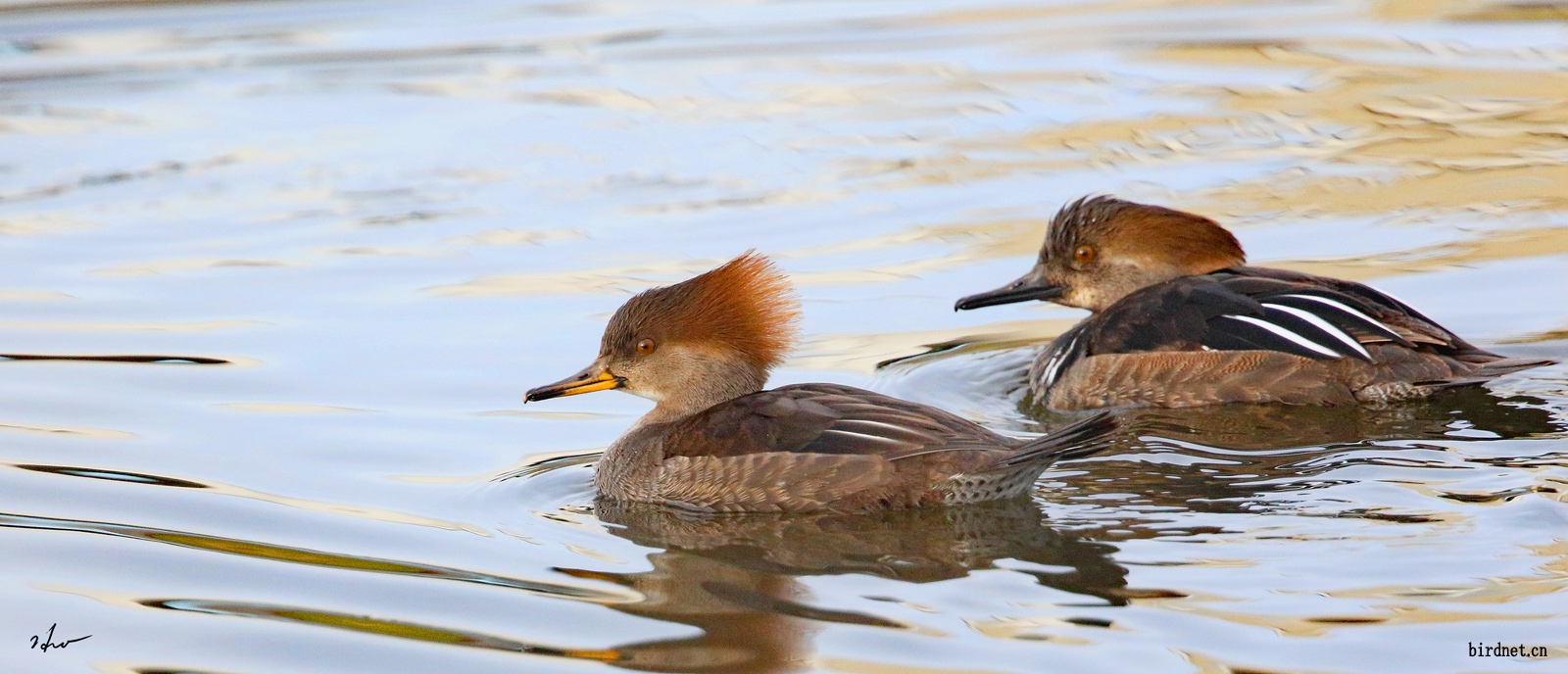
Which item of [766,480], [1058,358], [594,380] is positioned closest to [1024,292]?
[1058,358]

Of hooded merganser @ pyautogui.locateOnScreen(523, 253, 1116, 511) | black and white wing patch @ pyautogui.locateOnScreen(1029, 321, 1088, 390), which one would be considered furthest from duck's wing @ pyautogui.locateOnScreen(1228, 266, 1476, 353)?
hooded merganser @ pyautogui.locateOnScreen(523, 253, 1116, 511)

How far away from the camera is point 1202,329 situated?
7906 millimetres

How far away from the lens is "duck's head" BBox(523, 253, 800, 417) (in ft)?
22.4

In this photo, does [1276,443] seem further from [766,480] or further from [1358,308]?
[766,480]

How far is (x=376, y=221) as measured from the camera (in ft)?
37.5

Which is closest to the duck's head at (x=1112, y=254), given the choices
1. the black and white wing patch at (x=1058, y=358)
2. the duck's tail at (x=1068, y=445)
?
the black and white wing patch at (x=1058, y=358)

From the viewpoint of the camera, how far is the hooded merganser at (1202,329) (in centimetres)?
752

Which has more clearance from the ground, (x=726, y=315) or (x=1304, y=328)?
(x=726, y=315)

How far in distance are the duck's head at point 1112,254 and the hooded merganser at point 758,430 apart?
1.99 m

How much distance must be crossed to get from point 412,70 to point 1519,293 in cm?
996

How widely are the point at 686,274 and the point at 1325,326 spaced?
11.9 feet

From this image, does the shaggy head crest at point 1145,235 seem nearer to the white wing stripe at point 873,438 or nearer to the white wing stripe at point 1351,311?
the white wing stripe at point 1351,311

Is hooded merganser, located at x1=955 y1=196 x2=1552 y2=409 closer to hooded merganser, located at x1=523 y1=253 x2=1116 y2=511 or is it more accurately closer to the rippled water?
the rippled water
